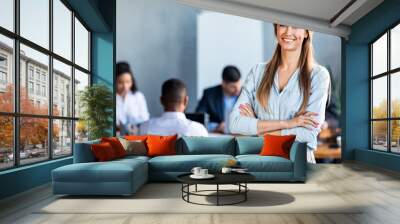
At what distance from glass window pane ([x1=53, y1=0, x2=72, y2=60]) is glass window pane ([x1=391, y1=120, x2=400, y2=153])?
6.55 m

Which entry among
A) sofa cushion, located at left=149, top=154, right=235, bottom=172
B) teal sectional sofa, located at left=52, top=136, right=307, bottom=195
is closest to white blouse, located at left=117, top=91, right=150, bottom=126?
teal sectional sofa, located at left=52, top=136, right=307, bottom=195

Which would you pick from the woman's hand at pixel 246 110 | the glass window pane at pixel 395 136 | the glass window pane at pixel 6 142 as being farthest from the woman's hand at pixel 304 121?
the glass window pane at pixel 6 142

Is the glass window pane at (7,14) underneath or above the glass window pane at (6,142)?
above

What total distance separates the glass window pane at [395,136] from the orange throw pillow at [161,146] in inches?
179

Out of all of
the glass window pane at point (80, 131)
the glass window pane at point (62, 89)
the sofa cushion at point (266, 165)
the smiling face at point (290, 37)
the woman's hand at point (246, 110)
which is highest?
the smiling face at point (290, 37)

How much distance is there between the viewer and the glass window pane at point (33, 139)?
5.56 m

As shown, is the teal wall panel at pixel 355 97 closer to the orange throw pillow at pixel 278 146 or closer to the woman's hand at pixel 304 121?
the woman's hand at pixel 304 121

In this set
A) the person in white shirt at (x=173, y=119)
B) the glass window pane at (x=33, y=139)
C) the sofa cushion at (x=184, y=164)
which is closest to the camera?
the glass window pane at (x=33, y=139)

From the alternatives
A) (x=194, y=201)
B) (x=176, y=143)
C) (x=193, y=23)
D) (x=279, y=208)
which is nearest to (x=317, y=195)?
(x=279, y=208)

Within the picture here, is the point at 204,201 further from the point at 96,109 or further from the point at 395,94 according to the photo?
the point at 395,94

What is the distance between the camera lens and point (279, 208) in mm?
4348

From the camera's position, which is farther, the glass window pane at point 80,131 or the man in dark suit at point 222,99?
the man in dark suit at point 222,99

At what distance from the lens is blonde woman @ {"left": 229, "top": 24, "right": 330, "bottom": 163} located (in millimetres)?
8977

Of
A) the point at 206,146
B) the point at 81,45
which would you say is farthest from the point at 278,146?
the point at 81,45
